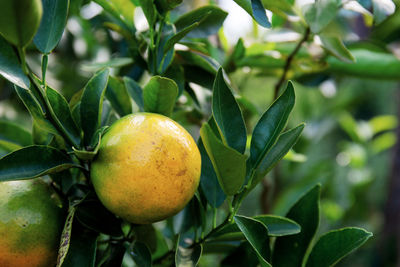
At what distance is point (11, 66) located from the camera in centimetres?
53

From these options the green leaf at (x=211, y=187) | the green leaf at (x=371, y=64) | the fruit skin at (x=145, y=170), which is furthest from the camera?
the green leaf at (x=371, y=64)

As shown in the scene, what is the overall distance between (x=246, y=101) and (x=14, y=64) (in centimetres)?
41

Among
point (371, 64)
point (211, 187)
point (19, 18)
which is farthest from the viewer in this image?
point (371, 64)

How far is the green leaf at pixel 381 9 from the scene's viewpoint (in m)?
0.62

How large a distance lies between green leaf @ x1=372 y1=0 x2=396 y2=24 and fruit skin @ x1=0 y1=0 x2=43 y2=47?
0.46 m

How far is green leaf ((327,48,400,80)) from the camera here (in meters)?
1.00

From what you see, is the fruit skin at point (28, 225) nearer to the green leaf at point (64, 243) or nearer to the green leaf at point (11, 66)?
the green leaf at point (64, 243)

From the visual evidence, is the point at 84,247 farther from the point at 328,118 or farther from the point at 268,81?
the point at 268,81

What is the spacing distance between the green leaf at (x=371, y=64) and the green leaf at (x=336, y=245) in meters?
0.50

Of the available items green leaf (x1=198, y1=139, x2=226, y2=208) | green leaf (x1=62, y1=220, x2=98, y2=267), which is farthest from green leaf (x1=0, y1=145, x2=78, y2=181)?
green leaf (x1=198, y1=139, x2=226, y2=208)

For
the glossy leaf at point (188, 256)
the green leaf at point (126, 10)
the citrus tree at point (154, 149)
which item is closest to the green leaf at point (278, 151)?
the citrus tree at point (154, 149)

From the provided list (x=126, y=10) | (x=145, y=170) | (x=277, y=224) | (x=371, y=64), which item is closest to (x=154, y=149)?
(x=145, y=170)

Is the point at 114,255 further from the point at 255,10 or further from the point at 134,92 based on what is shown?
the point at 255,10

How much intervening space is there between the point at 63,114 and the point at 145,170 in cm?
16
